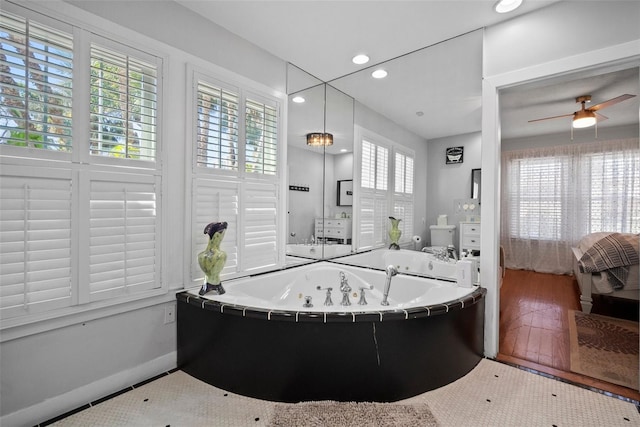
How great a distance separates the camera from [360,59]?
2.76 m

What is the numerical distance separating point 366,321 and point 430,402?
2.06ft

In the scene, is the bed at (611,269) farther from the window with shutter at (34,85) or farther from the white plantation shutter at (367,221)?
the window with shutter at (34,85)

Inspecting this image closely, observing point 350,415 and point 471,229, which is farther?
point 471,229

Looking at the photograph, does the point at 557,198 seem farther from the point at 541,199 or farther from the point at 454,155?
the point at 454,155

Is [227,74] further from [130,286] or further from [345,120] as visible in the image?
[130,286]

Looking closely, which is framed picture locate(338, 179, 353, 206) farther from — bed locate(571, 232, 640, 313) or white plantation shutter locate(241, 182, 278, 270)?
bed locate(571, 232, 640, 313)

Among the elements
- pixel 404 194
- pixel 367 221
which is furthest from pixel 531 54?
pixel 367 221

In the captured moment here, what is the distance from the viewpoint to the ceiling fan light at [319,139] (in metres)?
3.11

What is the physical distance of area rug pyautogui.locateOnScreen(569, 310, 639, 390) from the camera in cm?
200

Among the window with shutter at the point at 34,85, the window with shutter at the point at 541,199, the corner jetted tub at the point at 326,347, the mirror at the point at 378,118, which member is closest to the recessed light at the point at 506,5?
the mirror at the point at 378,118

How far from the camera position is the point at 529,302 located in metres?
3.47

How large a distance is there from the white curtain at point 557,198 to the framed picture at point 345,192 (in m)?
2.51

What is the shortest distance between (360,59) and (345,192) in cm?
132

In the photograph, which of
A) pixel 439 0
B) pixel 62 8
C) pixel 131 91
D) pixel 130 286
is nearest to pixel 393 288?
pixel 130 286
